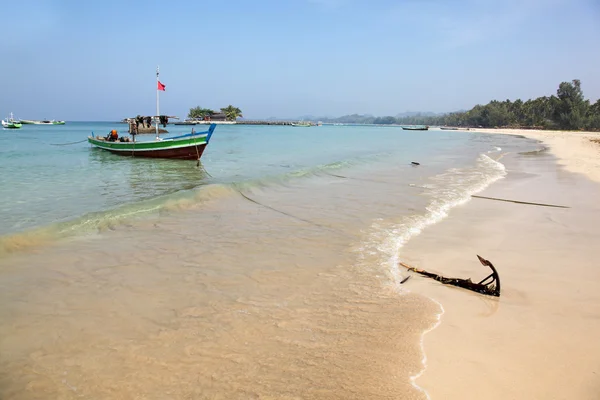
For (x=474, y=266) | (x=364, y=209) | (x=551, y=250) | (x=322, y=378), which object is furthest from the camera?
(x=364, y=209)

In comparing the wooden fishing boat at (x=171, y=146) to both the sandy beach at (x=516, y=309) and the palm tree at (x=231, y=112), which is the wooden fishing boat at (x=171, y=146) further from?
the palm tree at (x=231, y=112)

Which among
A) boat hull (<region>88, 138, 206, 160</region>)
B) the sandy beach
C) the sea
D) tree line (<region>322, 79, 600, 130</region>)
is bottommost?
the sea

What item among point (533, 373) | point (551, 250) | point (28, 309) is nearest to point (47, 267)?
point (28, 309)

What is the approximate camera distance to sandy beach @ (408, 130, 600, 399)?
3.13 m

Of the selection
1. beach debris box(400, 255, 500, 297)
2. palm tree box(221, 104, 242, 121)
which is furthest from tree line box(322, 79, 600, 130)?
beach debris box(400, 255, 500, 297)

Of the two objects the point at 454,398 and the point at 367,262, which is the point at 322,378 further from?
the point at 367,262

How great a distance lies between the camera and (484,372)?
10.6 feet

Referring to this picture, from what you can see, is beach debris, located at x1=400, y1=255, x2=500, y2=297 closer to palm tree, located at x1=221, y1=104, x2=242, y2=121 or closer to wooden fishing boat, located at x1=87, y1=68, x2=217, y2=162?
wooden fishing boat, located at x1=87, y1=68, x2=217, y2=162

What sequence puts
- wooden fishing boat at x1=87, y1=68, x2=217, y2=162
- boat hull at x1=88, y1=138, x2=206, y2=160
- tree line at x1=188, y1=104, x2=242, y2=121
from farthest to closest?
tree line at x1=188, y1=104, x2=242, y2=121 → boat hull at x1=88, y1=138, x2=206, y2=160 → wooden fishing boat at x1=87, y1=68, x2=217, y2=162

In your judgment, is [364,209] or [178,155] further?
[178,155]

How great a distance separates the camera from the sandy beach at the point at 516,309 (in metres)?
3.13

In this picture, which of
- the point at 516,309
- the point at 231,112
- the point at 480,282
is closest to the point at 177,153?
the point at 480,282

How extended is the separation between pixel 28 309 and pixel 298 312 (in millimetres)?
3303

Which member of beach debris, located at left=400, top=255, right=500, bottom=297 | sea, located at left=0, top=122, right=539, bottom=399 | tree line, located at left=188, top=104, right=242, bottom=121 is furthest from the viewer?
tree line, located at left=188, top=104, right=242, bottom=121
